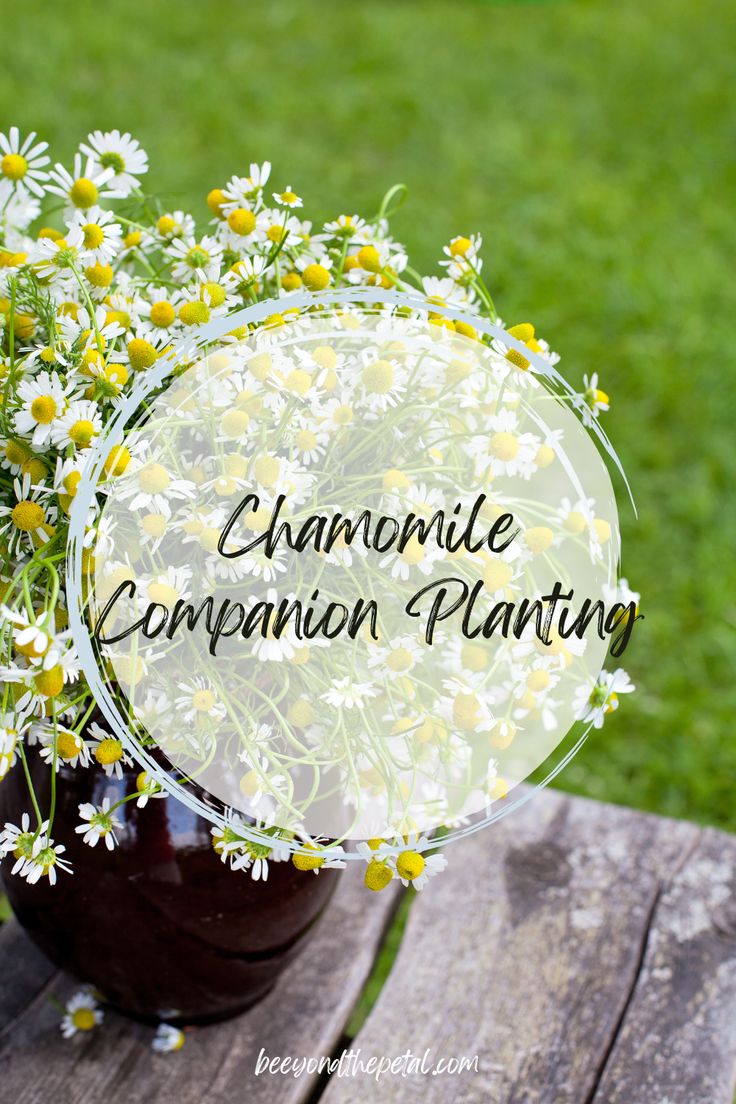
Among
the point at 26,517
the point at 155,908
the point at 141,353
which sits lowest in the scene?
the point at 155,908

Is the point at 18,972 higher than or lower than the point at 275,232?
lower

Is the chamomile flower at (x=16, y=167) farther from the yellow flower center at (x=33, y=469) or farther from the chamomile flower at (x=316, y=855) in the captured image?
the chamomile flower at (x=316, y=855)

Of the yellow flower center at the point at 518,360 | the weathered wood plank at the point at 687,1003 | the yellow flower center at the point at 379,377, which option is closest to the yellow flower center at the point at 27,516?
the yellow flower center at the point at 379,377

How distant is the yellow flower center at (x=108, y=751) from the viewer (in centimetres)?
76

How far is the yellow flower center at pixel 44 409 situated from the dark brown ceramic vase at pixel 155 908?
296 mm

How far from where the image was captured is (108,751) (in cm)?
76

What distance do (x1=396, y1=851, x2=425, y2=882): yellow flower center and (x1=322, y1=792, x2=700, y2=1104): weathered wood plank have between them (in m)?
0.37

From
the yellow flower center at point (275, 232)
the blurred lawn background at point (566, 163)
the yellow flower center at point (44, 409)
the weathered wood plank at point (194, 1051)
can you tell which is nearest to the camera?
the yellow flower center at point (44, 409)

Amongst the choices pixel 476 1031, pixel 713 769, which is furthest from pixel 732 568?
pixel 476 1031

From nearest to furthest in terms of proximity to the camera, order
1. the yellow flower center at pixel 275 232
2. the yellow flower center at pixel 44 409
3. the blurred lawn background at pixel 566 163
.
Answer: the yellow flower center at pixel 44 409 < the yellow flower center at pixel 275 232 < the blurred lawn background at pixel 566 163

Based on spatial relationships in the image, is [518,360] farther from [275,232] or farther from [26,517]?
[26,517]

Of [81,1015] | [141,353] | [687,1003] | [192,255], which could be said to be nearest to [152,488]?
[141,353]

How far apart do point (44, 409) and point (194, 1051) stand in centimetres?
64
